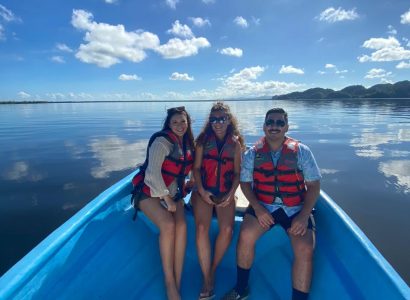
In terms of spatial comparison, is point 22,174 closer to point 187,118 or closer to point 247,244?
point 187,118

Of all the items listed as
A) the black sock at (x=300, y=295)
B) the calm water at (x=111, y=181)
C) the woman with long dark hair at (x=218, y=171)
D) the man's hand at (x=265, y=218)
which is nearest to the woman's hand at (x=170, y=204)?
the woman with long dark hair at (x=218, y=171)

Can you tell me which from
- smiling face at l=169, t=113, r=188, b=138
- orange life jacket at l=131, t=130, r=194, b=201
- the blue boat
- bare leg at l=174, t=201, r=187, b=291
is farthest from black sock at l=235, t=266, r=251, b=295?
smiling face at l=169, t=113, r=188, b=138

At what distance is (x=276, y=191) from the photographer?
2498 mm

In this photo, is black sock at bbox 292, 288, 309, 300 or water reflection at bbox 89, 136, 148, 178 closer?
black sock at bbox 292, 288, 309, 300

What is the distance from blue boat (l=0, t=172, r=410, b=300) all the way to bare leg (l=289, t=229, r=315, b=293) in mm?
203

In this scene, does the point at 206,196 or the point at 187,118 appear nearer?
the point at 206,196

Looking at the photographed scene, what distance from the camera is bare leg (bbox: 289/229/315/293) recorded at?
2.09 metres

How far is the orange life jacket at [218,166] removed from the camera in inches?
109

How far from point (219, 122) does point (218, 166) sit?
1.52 ft

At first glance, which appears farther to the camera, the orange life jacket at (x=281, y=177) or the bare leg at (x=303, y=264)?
the orange life jacket at (x=281, y=177)

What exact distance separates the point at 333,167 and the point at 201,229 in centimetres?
570

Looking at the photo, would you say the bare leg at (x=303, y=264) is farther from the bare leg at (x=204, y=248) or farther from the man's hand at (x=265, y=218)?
the bare leg at (x=204, y=248)

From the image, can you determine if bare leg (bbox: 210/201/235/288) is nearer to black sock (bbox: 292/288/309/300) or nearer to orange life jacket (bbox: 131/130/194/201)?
orange life jacket (bbox: 131/130/194/201)

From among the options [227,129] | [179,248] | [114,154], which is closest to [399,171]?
[227,129]
